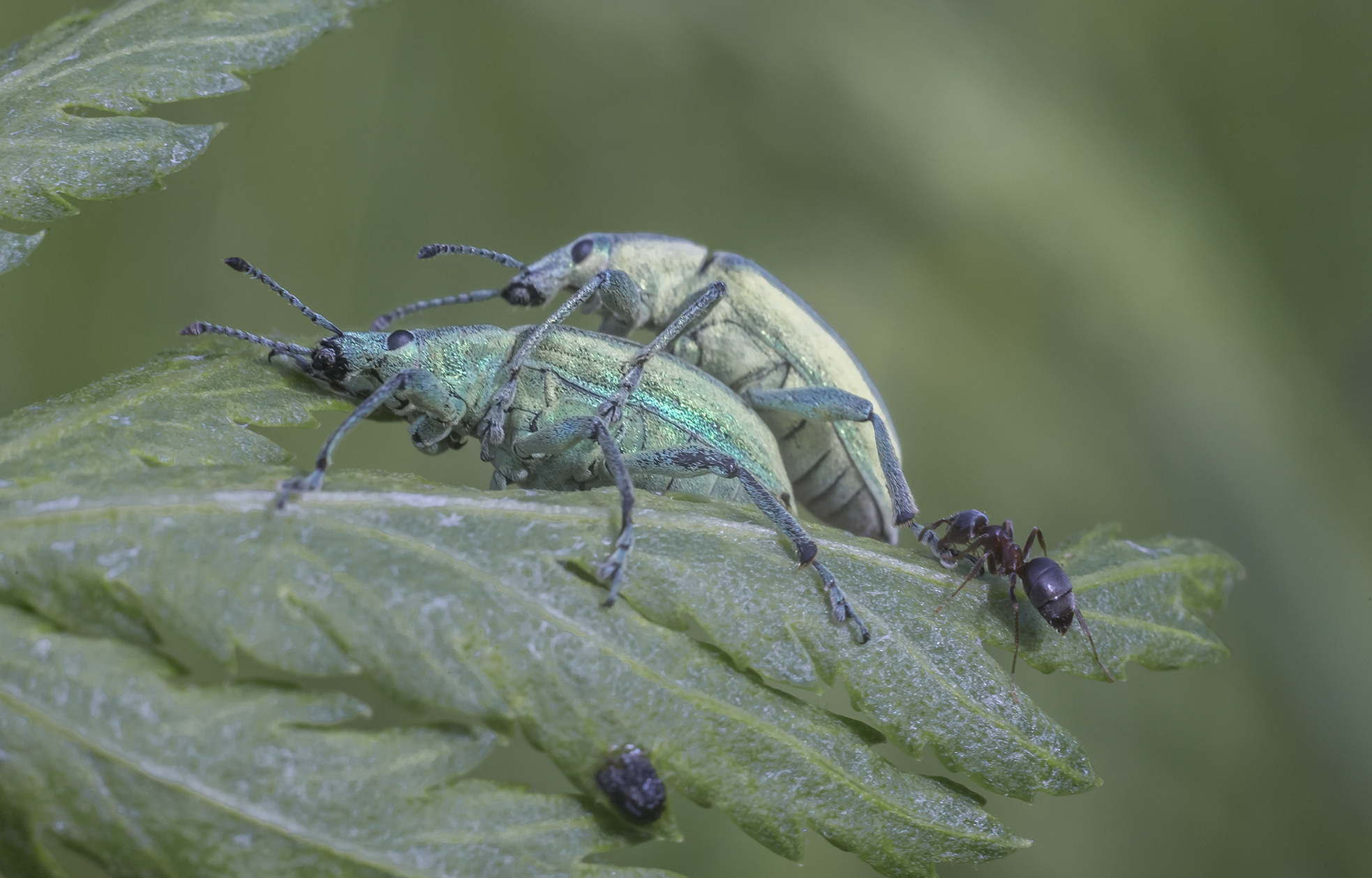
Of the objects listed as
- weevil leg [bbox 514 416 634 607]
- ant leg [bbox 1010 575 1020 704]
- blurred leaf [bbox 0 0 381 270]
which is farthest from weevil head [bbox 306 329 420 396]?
ant leg [bbox 1010 575 1020 704]

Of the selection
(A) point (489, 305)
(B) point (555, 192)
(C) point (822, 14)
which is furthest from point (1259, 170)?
(A) point (489, 305)

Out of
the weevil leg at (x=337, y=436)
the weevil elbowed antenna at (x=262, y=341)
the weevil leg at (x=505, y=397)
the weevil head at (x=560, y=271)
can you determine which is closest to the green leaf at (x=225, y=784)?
the weevil leg at (x=337, y=436)

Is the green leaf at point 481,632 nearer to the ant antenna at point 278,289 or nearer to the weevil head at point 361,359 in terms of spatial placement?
the weevil head at point 361,359

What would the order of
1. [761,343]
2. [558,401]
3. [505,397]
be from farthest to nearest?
[761,343]
[558,401]
[505,397]

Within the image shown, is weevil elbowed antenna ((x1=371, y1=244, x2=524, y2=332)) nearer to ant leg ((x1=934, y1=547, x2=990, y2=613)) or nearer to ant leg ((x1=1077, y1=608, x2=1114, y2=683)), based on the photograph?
ant leg ((x1=934, y1=547, x2=990, y2=613))

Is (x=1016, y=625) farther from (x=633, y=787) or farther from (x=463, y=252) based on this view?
(x=463, y=252)

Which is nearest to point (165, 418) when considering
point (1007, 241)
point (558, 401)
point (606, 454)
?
point (606, 454)
